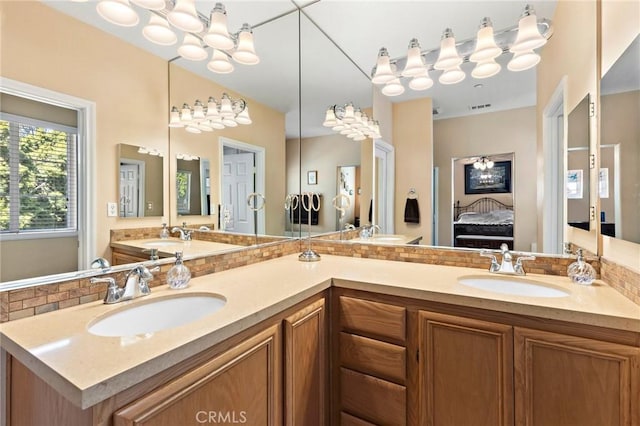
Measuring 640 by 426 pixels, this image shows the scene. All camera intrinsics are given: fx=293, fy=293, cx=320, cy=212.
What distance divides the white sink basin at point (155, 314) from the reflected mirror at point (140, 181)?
0.42 metres

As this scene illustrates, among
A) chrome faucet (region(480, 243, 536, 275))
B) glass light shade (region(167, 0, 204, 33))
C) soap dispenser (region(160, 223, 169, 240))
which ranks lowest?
chrome faucet (region(480, 243, 536, 275))

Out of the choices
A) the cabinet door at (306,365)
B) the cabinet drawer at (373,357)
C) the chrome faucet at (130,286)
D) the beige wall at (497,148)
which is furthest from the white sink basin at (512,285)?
the chrome faucet at (130,286)

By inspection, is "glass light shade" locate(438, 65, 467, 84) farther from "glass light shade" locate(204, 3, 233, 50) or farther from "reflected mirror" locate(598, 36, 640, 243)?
"glass light shade" locate(204, 3, 233, 50)

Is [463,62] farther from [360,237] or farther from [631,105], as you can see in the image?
[360,237]

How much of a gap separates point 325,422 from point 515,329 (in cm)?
94

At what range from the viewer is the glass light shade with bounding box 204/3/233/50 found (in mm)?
1476

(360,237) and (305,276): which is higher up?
(360,237)

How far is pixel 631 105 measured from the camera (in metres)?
1.04

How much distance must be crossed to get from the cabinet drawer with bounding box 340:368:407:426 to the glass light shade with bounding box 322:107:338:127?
5.41ft

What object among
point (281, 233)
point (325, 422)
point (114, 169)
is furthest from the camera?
point (281, 233)

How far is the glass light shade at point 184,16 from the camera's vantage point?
129 centimetres

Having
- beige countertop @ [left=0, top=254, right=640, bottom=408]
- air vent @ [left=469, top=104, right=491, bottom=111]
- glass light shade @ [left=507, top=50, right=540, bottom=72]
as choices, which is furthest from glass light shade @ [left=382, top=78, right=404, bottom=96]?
beige countertop @ [left=0, top=254, right=640, bottom=408]

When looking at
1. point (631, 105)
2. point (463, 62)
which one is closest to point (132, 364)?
point (631, 105)

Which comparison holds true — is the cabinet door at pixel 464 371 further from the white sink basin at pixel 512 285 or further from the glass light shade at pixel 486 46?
the glass light shade at pixel 486 46
